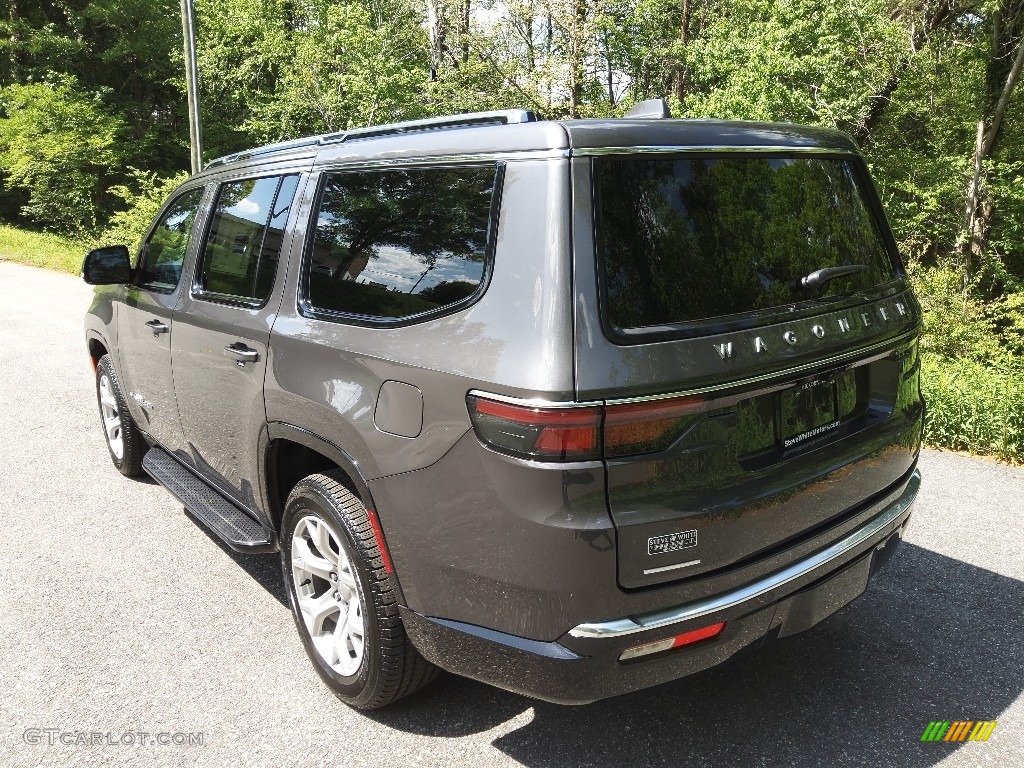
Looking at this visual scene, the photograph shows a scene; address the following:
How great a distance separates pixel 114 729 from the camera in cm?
270

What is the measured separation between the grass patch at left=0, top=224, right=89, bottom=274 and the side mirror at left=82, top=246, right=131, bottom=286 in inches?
549

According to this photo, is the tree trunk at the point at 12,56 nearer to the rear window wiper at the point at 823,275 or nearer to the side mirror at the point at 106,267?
the side mirror at the point at 106,267

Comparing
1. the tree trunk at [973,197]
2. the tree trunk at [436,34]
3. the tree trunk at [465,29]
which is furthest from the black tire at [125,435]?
the tree trunk at [436,34]

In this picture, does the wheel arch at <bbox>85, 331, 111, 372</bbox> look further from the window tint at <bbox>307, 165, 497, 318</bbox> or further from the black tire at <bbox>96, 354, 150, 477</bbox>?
the window tint at <bbox>307, 165, 497, 318</bbox>

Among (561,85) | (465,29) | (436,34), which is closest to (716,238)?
(561,85)

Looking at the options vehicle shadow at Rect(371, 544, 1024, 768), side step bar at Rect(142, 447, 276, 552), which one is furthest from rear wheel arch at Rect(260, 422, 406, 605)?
vehicle shadow at Rect(371, 544, 1024, 768)

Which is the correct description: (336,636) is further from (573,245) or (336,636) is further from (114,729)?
(573,245)

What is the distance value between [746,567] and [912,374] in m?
1.17

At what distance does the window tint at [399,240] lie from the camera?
2.29m

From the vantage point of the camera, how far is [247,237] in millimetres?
3277

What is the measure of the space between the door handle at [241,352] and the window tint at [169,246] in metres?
0.86

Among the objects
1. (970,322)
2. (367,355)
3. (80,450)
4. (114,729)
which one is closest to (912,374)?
(367,355)

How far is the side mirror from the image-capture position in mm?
4188

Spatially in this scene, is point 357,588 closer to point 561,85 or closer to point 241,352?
point 241,352
